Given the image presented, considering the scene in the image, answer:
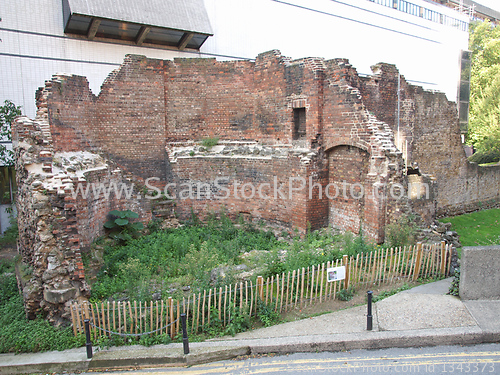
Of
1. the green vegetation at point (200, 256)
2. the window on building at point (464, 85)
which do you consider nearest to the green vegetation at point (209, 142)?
the green vegetation at point (200, 256)

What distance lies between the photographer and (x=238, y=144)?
48.5ft

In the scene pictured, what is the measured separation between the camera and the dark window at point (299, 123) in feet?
43.3

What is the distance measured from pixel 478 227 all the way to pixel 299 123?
874 cm

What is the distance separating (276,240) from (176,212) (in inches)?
164

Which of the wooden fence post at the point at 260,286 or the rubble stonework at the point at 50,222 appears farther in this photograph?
the rubble stonework at the point at 50,222

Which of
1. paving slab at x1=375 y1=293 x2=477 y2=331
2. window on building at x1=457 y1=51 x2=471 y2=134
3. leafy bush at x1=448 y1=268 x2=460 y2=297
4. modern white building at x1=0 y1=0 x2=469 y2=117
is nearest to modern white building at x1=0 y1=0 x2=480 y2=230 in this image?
modern white building at x1=0 y1=0 x2=469 y2=117

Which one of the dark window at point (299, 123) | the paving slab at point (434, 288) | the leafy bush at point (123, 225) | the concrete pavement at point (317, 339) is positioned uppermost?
the dark window at point (299, 123)

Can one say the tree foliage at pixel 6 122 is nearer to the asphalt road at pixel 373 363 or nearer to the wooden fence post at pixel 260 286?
the wooden fence post at pixel 260 286

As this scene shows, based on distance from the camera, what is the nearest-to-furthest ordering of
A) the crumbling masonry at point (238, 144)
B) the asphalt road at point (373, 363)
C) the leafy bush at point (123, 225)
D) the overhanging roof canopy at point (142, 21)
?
the asphalt road at point (373, 363), the crumbling masonry at point (238, 144), the leafy bush at point (123, 225), the overhanging roof canopy at point (142, 21)

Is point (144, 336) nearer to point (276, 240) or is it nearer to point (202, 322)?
point (202, 322)

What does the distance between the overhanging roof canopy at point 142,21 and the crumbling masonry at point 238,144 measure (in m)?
4.69

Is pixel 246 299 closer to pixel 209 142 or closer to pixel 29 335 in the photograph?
pixel 29 335

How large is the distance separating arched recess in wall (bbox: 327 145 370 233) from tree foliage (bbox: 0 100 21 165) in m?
12.3

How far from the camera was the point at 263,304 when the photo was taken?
749cm
